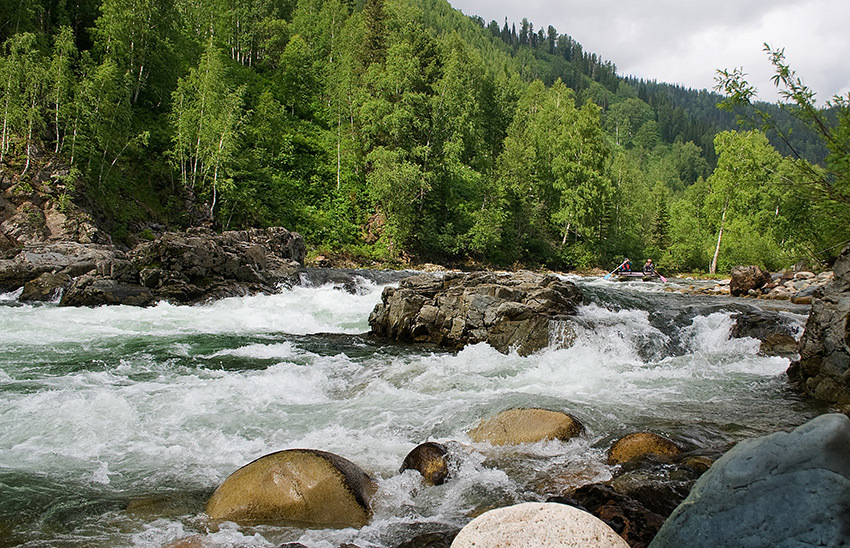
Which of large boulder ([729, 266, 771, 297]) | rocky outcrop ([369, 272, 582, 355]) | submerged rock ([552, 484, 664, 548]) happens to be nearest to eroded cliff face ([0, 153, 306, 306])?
rocky outcrop ([369, 272, 582, 355])

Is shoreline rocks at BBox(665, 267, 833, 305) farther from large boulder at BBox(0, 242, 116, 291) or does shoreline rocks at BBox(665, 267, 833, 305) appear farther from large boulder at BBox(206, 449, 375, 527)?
large boulder at BBox(0, 242, 116, 291)

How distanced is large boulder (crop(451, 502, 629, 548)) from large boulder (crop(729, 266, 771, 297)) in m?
20.6

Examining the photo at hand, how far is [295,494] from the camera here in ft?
13.2

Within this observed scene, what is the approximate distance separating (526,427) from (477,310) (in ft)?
17.9

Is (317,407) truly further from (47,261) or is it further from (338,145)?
(338,145)

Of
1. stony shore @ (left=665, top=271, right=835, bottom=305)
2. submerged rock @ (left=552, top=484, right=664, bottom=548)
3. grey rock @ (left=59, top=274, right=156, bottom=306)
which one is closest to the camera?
submerged rock @ (left=552, top=484, right=664, bottom=548)

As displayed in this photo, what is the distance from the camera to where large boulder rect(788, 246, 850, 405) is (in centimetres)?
720

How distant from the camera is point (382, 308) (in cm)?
1266

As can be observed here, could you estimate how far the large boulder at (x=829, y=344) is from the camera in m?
7.20

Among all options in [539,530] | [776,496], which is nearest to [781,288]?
[776,496]

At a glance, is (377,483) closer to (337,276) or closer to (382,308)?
(382,308)

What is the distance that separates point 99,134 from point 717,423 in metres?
25.3

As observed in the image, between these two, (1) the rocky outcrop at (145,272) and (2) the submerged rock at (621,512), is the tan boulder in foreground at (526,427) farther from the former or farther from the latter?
(1) the rocky outcrop at (145,272)

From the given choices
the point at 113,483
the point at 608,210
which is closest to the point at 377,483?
the point at 113,483
